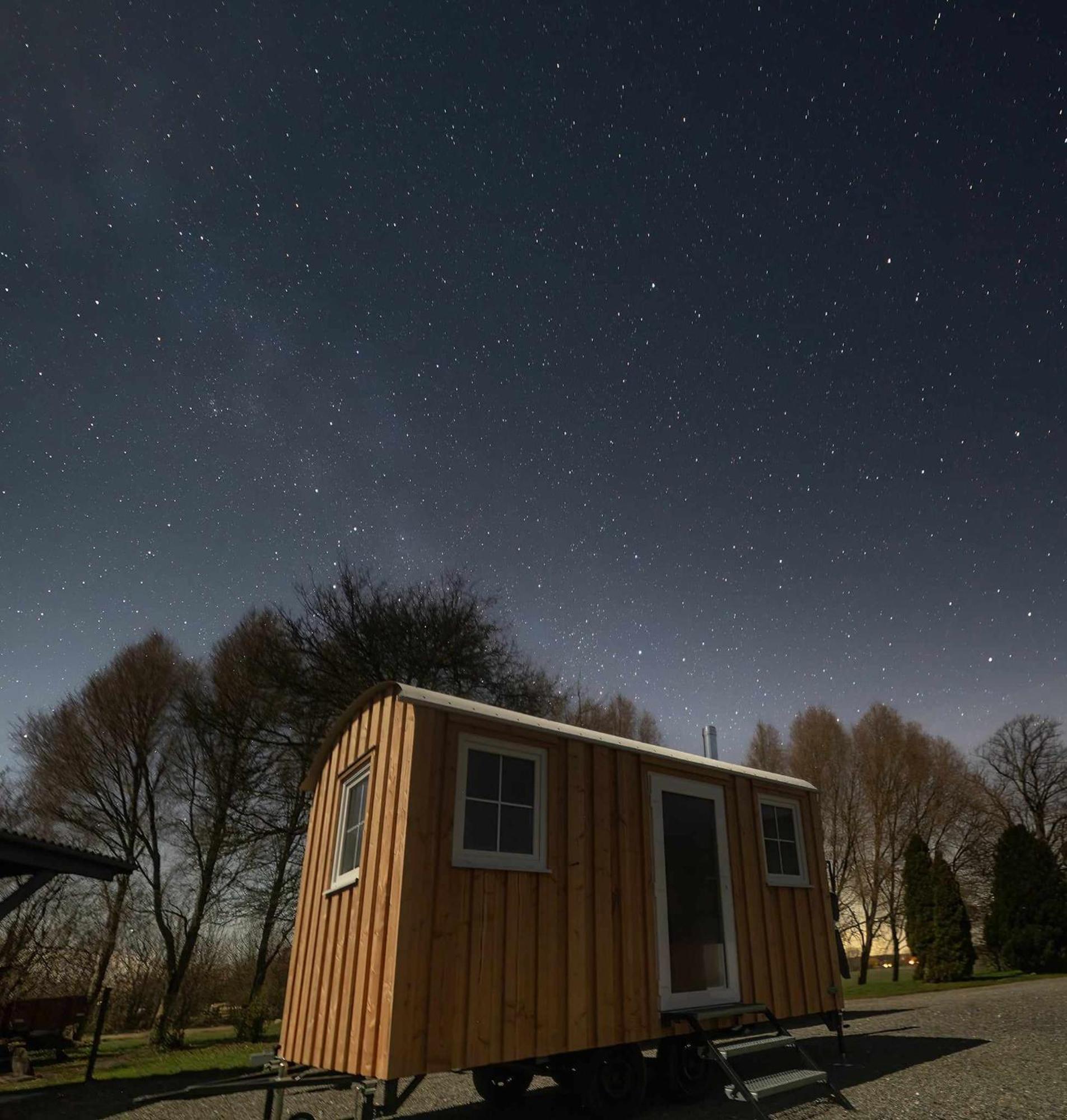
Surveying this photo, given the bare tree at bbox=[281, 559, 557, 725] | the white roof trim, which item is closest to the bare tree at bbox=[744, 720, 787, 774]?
the bare tree at bbox=[281, 559, 557, 725]

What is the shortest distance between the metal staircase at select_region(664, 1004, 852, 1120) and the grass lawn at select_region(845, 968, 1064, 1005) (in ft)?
46.1

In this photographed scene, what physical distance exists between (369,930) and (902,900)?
82.0ft

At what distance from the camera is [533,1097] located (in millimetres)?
7797

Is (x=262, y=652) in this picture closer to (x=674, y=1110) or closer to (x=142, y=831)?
(x=142, y=831)

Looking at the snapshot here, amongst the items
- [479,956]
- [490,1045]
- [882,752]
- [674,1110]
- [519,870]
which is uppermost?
[882,752]

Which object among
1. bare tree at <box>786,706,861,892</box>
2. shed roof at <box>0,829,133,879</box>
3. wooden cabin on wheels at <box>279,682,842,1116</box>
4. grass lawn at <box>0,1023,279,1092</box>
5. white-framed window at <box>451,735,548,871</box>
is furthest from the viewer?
bare tree at <box>786,706,861,892</box>

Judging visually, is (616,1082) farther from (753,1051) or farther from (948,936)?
(948,936)

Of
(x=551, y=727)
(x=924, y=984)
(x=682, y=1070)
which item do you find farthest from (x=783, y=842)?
(x=924, y=984)

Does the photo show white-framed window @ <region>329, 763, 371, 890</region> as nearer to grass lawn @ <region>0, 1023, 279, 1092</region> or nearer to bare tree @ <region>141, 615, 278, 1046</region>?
grass lawn @ <region>0, 1023, 279, 1092</region>

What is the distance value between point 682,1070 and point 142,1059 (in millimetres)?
11337

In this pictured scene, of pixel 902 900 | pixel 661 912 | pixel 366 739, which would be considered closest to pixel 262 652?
pixel 366 739

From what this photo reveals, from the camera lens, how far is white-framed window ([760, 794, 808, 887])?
8336 millimetres

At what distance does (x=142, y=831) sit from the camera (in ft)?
60.5

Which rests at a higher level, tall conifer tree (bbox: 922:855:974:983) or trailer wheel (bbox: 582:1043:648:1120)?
tall conifer tree (bbox: 922:855:974:983)
